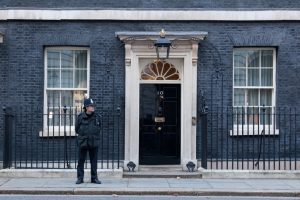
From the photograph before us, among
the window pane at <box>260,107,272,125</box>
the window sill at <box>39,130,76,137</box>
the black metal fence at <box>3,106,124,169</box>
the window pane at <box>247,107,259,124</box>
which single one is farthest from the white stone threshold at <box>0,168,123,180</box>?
the window pane at <box>260,107,272,125</box>

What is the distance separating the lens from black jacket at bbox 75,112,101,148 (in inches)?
520

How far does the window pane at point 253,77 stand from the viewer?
54.2 feet

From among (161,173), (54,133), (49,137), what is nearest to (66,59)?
(54,133)

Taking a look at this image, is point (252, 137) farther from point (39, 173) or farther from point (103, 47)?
point (39, 173)

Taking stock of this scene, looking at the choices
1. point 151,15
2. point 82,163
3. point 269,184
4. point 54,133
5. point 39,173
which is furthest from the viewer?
point 151,15

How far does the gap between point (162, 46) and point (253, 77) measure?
295 cm

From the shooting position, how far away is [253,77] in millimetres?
16547

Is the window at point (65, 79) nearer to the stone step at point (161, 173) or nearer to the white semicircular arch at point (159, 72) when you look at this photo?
the white semicircular arch at point (159, 72)

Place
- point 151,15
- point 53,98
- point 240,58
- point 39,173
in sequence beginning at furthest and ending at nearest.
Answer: point 240,58 < point 53,98 < point 151,15 < point 39,173

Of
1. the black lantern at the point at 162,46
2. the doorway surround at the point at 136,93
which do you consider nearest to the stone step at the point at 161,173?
the doorway surround at the point at 136,93

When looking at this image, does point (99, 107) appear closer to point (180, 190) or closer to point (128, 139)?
point (128, 139)

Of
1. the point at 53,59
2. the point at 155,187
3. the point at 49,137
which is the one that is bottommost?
the point at 155,187

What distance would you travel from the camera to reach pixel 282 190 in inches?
497

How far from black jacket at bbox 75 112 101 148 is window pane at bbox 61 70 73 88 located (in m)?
3.21
